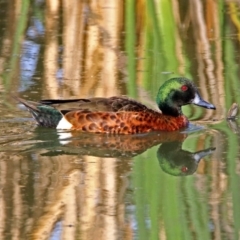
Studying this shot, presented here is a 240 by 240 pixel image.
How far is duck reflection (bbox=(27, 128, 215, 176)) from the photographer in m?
6.72

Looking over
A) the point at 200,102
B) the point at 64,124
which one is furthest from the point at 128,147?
the point at 200,102

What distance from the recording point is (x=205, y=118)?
25.6 feet

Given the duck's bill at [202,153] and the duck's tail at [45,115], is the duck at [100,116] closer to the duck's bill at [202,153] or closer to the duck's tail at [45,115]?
the duck's tail at [45,115]

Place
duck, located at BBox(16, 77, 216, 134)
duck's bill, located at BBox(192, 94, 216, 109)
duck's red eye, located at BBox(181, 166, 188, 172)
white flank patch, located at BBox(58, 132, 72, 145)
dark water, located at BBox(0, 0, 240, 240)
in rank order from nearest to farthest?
dark water, located at BBox(0, 0, 240, 240) < duck's red eye, located at BBox(181, 166, 188, 172) < white flank patch, located at BBox(58, 132, 72, 145) < duck, located at BBox(16, 77, 216, 134) < duck's bill, located at BBox(192, 94, 216, 109)

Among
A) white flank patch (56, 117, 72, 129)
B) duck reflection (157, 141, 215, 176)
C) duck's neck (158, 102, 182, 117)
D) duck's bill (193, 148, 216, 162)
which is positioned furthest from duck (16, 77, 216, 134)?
duck's bill (193, 148, 216, 162)

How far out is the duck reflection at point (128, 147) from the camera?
6719mm

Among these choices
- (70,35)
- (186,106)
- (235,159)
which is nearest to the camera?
(235,159)

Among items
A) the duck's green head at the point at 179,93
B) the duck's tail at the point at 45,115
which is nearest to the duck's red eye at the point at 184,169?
the duck's green head at the point at 179,93

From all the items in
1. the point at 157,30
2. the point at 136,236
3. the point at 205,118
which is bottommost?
the point at 136,236

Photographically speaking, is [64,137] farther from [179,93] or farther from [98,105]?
[179,93]

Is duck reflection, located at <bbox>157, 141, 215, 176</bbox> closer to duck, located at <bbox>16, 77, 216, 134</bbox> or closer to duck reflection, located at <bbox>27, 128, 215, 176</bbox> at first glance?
duck reflection, located at <bbox>27, 128, 215, 176</bbox>

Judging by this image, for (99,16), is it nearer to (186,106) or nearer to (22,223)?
(186,106)

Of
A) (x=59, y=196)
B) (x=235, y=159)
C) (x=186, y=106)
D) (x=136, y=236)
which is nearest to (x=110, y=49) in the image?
(x=186, y=106)

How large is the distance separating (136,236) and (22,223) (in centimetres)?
68
